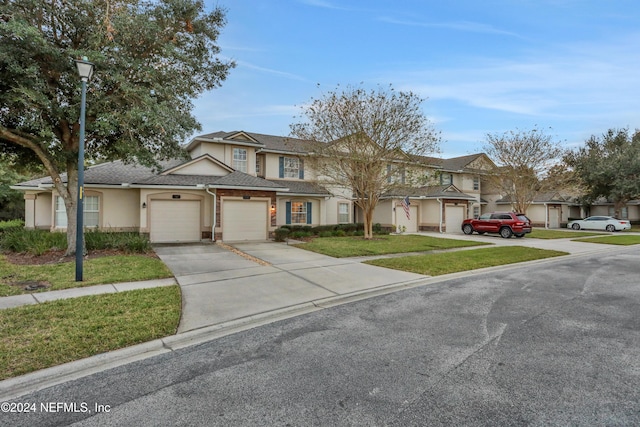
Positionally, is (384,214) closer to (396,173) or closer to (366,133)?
(396,173)

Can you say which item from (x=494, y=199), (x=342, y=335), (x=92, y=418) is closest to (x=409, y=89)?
(x=342, y=335)

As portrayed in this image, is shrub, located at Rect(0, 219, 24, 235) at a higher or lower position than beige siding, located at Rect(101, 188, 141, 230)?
lower

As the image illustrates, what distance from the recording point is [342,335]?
4844 millimetres

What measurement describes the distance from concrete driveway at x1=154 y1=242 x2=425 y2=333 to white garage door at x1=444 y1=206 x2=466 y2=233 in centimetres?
1658

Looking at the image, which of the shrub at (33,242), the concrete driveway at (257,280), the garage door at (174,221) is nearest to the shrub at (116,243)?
the concrete driveway at (257,280)

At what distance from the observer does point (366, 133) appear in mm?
17156

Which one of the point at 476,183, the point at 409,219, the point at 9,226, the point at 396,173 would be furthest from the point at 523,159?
the point at 9,226

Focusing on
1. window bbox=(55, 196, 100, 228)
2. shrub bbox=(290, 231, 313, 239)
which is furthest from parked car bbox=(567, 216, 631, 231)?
window bbox=(55, 196, 100, 228)

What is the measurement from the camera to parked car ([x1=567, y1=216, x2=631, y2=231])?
95.9 feet

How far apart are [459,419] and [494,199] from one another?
35.7 metres

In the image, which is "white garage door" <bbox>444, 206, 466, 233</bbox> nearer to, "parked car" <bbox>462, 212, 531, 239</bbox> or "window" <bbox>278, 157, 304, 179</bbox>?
"parked car" <bbox>462, 212, 531, 239</bbox>

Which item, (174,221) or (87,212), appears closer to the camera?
Result: (87,212)

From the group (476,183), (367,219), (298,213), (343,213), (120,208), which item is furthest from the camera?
(476,183)

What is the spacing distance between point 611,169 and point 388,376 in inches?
1579
